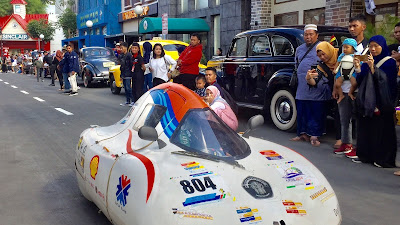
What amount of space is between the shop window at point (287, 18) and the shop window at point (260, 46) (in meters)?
9.88

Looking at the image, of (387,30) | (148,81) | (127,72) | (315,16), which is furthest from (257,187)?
(315,16)

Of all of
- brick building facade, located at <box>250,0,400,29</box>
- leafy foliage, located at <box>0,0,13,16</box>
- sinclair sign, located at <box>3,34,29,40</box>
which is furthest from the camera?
leafy foliage, located at <box>0,0,13,16</box>

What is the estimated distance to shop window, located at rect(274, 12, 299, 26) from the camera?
19122 mm

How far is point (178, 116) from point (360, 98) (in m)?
3.56

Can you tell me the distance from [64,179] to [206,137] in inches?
113

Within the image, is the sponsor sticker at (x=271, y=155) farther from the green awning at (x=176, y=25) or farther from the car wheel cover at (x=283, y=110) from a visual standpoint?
the green awning at (x=176, y=25)

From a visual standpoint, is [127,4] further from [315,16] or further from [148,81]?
[148,81]

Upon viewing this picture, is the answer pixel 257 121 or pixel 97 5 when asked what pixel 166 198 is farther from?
pixel 97 5

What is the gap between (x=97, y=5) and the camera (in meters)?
48.6

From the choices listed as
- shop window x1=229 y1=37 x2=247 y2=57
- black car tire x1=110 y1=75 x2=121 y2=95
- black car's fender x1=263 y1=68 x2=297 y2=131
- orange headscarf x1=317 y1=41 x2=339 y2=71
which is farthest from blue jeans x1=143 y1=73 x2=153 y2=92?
orange headscarf x1=317 y1=41 x2=339 y2=71

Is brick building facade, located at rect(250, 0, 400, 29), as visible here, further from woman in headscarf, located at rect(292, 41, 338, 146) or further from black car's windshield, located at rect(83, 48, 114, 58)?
black car's windshield, located at rect(83, 48, 114, 58)

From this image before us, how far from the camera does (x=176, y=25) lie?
82.1ft

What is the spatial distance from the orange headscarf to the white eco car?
352cm

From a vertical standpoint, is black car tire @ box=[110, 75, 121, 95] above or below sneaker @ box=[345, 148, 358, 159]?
above
